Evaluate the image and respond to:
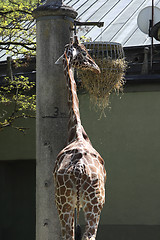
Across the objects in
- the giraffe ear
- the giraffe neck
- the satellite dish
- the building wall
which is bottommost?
the building wall

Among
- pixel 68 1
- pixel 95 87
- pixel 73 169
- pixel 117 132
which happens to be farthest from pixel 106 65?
pixel 68 1

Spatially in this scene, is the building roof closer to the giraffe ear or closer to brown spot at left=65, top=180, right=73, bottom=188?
the giraffe ear

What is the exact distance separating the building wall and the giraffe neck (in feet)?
20.9

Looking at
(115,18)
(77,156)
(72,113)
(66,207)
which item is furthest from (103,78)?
(115,18)

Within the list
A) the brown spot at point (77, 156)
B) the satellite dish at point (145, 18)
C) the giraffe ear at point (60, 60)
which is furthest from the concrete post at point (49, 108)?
the satellite dish at point (145, 18)

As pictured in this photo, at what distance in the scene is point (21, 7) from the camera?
420 inches

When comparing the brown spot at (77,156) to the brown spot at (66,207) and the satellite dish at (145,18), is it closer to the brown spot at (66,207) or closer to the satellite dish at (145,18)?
the brown spot at (66,207)

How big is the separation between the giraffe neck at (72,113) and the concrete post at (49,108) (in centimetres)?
29

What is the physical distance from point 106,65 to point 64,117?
1026mm

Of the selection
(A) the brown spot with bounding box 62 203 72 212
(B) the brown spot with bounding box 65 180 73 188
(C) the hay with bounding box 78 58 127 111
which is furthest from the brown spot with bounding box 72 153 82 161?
(C) the hay with bounding box 78 58 127 111

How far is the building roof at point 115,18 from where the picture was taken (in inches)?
549

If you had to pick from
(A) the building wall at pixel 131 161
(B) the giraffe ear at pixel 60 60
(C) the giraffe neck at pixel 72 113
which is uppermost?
(B) the giraffe ear at pixel 60 60

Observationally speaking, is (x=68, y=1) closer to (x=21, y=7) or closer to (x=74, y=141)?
(x=21, y=7)

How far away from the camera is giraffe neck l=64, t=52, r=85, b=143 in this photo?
17.3ft
